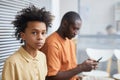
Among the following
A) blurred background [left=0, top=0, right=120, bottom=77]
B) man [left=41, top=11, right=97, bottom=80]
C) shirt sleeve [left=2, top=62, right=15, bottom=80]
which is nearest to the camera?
shirt sleeve [left=2, top=62, right=15, bottom=80]

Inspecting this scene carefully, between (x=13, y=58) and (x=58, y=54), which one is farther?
(x=58, y=54)

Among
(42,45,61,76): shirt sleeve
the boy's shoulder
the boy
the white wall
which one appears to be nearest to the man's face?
(42,45,61,76): shirt sleeve

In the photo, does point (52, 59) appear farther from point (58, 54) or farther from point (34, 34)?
point (34, 34)

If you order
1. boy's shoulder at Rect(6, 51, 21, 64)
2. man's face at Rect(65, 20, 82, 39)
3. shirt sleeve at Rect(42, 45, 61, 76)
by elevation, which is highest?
man's face at Rect(65, 20, 82, 39)

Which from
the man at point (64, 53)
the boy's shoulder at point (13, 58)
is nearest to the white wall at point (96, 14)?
the man at point (64, 53)

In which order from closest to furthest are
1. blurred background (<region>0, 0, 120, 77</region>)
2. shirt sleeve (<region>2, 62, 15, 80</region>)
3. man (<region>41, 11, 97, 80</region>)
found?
shirt sleeve (<region>2, 62, 15, 80</region>), man (<region>41, 11, 97, 80</region>), blurred background (<region>0, 0, 120, 77</region>)

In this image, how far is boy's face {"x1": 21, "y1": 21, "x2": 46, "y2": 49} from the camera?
43.5 inches

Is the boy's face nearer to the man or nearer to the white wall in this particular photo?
the man

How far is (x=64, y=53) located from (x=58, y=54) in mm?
65

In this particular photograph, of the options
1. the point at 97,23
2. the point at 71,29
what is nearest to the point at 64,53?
the point at 71,29

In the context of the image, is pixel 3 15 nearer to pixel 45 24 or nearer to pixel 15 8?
pixel 15 8

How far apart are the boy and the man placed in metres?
0.25

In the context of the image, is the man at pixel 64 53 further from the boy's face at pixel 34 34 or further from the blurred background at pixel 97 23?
the blurred background at pixel 97 23

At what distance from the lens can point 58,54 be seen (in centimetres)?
150
